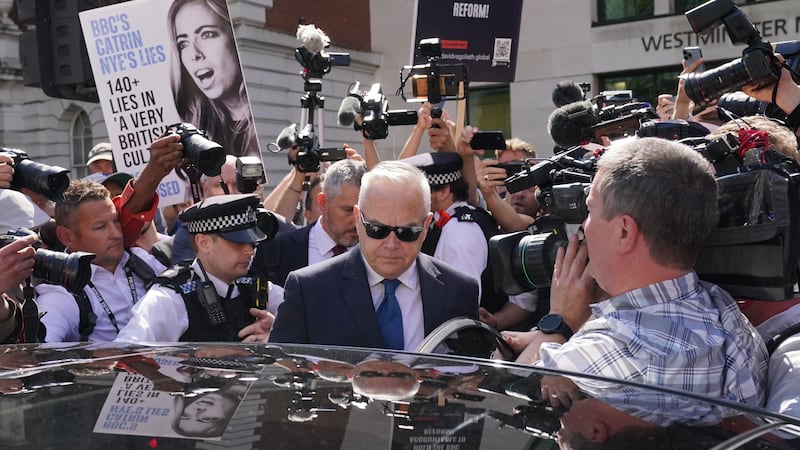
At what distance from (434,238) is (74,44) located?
2.96 m

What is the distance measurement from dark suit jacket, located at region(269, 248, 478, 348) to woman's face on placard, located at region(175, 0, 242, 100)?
3661mm

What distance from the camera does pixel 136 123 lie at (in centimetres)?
623

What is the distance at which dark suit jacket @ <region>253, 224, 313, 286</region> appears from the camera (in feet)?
15.4

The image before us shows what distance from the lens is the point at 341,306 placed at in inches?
122

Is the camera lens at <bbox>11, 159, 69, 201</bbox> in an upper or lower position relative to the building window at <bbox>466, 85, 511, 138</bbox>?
lower

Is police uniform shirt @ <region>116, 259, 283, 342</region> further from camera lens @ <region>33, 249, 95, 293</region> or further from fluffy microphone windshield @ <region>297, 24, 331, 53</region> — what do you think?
fluffy microphone windshield @ <region>297, 24, 331, 53</region>

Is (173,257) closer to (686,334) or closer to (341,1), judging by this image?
(686,334)

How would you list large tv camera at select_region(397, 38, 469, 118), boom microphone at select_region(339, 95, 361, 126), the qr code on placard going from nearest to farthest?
large tv camera at select_region(397, 38, 469, 118) → boom microphone at select_region(339, 95, 361, 126) → the qr code on placard

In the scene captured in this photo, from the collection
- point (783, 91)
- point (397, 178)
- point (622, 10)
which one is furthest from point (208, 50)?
point (622, 10)

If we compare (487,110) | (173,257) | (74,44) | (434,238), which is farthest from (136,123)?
(487,110)

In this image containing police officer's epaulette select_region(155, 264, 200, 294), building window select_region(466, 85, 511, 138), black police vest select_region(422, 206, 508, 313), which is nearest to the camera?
police officer's epaulette select_region(155, 264, 200, 294)

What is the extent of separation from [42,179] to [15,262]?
52 cm

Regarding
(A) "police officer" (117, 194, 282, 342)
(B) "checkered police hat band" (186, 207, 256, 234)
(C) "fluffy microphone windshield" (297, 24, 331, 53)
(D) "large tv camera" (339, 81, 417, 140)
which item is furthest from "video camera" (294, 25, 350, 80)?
(B) "checkered police hat band" (186, 207, 256, 234)

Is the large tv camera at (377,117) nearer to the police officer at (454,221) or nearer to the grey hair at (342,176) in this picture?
the police officer at (454,221)
